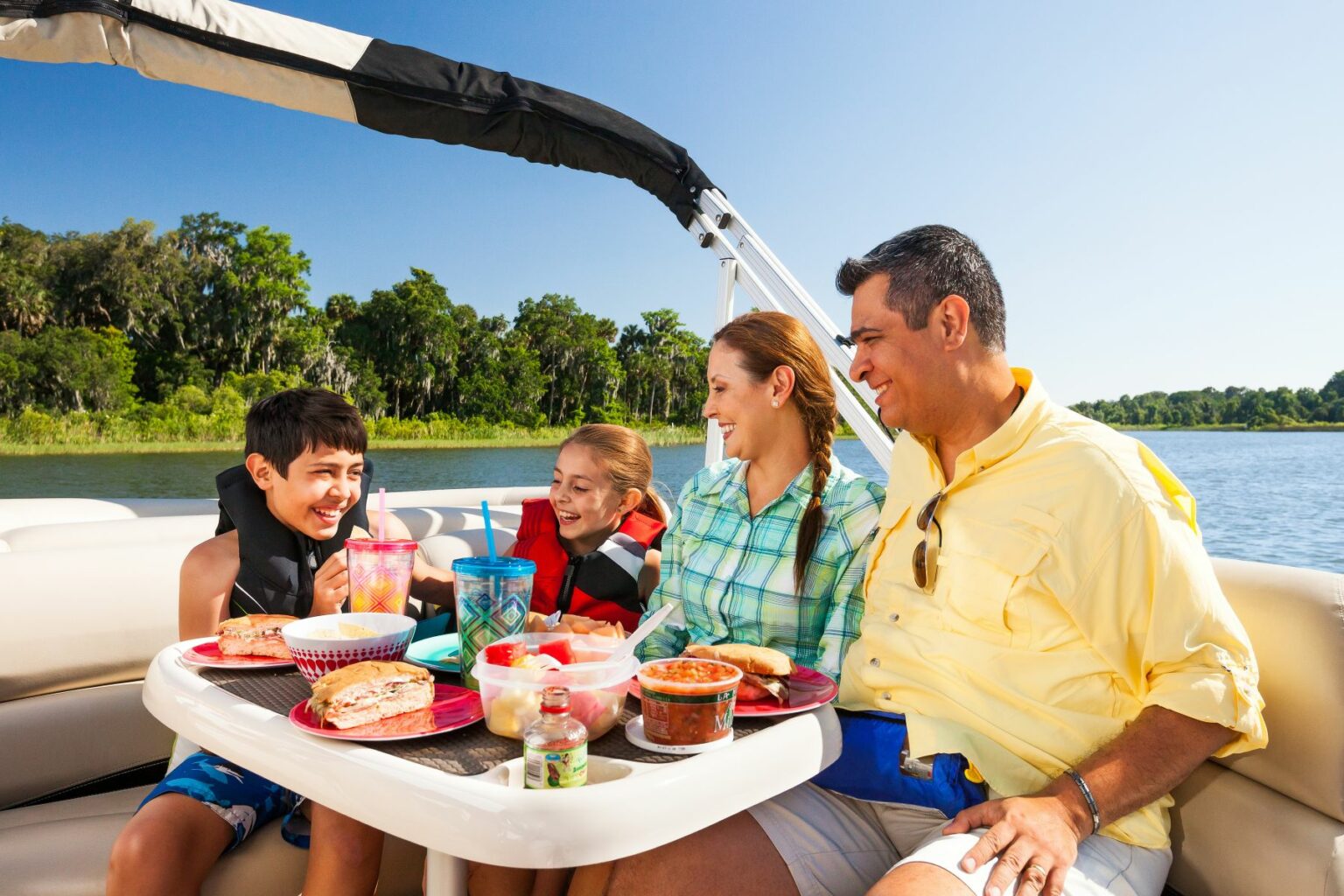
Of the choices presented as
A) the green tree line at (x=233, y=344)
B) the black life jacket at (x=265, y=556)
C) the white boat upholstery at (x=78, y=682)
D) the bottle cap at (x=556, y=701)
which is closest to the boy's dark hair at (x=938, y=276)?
the bottle cap at (x=556, y=701)

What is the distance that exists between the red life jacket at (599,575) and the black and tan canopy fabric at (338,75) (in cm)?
125

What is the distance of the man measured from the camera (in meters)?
1.16

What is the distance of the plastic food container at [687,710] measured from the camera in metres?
1.03

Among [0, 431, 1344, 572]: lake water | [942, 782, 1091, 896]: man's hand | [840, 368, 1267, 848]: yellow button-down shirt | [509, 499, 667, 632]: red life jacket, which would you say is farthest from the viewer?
[0, 431, 1344, 572]: lake water

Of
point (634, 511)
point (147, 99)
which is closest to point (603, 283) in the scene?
point (147, 99)

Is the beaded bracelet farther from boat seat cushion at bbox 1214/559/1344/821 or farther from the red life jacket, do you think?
the red life jacket

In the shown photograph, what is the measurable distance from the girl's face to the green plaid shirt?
421mm

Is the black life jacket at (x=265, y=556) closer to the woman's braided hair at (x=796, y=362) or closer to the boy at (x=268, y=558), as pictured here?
the boy at (x=268, y=558)

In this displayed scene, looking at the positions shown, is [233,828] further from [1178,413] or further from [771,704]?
[1178,413]

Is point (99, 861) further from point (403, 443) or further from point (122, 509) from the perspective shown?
point (403, 443)

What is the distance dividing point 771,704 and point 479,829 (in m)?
0.49

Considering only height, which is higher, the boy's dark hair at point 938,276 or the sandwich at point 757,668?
the boy's dark hair at point 938,276

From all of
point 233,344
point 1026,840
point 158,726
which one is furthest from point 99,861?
point 233,344

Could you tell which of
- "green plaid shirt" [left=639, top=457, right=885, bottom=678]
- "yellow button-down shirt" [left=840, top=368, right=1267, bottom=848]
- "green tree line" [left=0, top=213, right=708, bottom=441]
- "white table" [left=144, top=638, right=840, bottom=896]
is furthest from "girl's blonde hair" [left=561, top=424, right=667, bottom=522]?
"green tree line" [left=0, top=213, right=708, bottom=441]
